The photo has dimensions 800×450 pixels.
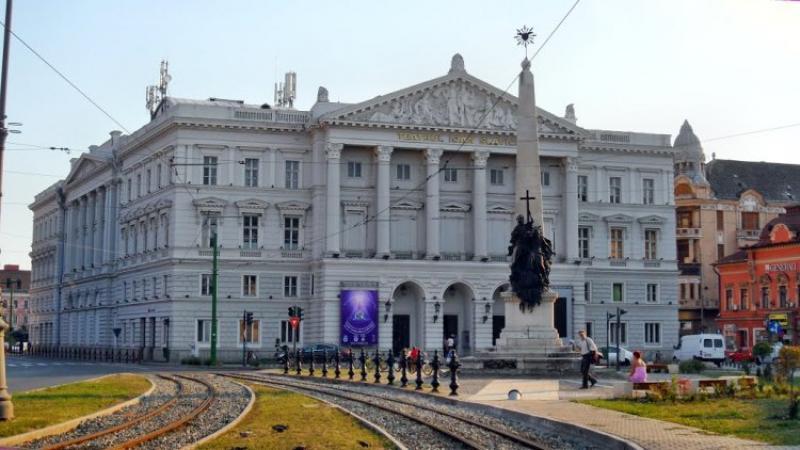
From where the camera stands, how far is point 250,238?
78062 mm

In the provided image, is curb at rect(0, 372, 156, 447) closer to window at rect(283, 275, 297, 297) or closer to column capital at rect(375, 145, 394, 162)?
window at rect(283, 275, 297, 297)

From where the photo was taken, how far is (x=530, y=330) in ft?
147

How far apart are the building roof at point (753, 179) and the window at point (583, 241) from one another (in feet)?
86.9

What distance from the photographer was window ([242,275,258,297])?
7731 cm

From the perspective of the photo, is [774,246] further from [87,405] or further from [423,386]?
[87,405]

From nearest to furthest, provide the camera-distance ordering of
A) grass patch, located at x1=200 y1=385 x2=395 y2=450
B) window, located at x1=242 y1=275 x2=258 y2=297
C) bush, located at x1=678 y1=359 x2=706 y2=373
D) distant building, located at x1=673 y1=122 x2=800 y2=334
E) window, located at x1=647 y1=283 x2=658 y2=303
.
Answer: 1. grass patch, located at x1=200 y1=385 x2=395 y2=450
2. bush, located at x1=678 y1=359 x2=706 y2=373
3. window, located at x1=242 y1=275 x2=258 y2=297
4. window, located at x1=647 y1=283 x2=658 y2=303
5. distant building, located at x1=673 y1=122 x2=800 y2=334

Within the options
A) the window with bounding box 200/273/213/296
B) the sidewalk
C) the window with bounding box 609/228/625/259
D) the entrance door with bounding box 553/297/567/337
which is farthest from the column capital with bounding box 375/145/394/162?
the sidewalk

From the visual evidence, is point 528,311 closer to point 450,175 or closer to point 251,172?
point 450,175

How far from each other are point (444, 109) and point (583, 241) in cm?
1566

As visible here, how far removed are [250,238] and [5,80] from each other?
55.2m

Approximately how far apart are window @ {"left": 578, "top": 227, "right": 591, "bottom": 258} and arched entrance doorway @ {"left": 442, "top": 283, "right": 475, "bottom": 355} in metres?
10.6

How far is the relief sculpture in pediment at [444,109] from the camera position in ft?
255

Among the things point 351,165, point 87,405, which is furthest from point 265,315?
point 87,405

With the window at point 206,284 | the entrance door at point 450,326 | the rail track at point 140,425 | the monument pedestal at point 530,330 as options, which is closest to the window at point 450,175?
the entrance door at point 450,326
